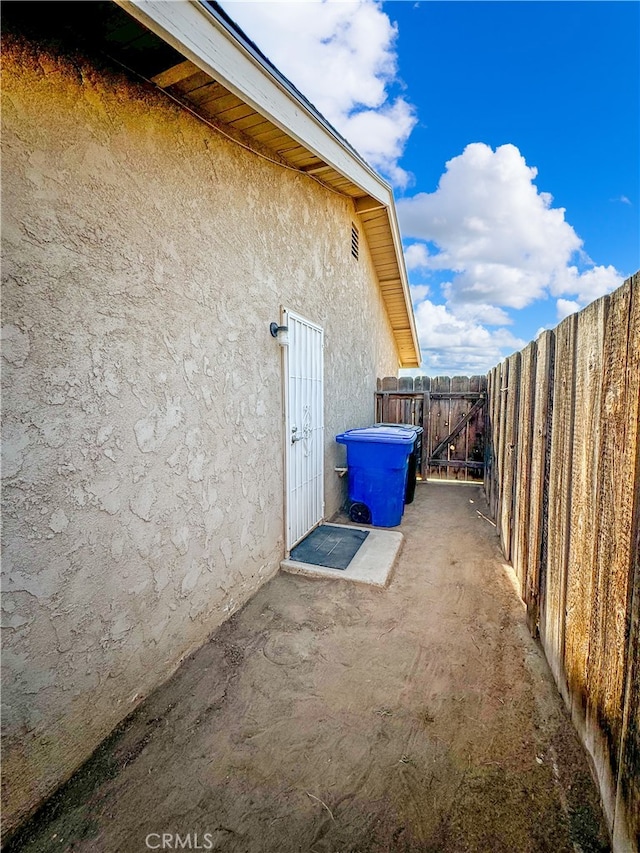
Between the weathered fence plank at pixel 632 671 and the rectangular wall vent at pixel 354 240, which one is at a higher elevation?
the rectangular wall vent at pixel 354 240

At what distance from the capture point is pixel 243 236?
3.11m

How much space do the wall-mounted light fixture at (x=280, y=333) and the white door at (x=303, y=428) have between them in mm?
→ 148

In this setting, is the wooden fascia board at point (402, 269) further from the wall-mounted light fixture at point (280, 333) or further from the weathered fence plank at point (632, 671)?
the weathered fence plank at point (632, 671)

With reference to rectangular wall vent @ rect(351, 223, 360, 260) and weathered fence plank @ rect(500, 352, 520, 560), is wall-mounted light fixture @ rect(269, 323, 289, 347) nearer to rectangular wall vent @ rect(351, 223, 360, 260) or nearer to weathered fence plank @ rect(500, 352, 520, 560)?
weathered fence plank @ rect(500, 352, 520, 560)

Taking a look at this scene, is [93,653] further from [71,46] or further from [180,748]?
[71,46]

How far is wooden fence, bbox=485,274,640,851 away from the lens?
1320 mm

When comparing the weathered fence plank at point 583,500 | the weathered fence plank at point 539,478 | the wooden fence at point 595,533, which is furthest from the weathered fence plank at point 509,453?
the weathered fence plank at point 583,500

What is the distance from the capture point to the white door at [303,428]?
4.01 meters

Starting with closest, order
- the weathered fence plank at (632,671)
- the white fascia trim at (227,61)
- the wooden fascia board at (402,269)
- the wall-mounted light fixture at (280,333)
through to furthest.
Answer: the weathered fence plank at (632,671), the white fascia trim at (227,61), the wall-mounted light fixture at (280,333), the wooden fascia board at (402,269)

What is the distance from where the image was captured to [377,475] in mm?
5078

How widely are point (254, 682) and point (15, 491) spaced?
6.32 ft

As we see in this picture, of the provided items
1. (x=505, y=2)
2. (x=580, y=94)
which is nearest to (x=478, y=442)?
(x=580, y=94)

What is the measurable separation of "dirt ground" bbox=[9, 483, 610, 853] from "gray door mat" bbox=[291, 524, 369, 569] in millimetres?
916

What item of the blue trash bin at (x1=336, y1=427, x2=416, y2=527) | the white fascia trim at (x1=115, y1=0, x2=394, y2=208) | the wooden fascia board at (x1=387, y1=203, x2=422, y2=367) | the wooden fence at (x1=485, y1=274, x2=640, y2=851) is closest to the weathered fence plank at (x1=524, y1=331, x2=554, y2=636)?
the wooden fence at (x1=485, y1=274, x2=640, y2=851)
